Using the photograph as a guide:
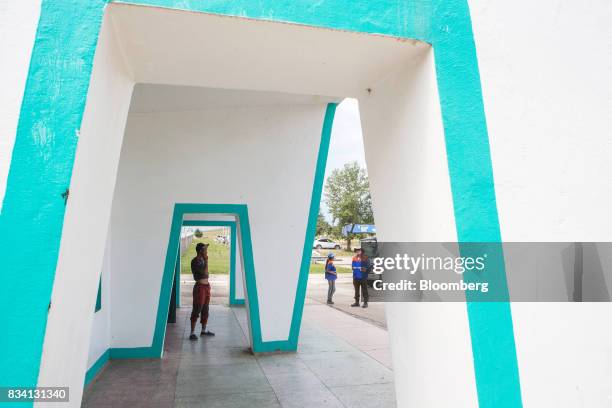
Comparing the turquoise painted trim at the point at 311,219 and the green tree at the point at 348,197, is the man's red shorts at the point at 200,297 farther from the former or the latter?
the green tree at the point at 348,197

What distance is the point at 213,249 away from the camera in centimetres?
3522

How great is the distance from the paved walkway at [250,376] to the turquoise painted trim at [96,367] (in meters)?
0.10

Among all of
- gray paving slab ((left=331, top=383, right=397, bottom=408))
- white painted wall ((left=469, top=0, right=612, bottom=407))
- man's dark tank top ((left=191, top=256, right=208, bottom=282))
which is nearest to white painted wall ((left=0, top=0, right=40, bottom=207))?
white painted wall ((left=469, top=0, right=612, bottom=407))

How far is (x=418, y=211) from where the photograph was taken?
2436 millimetres

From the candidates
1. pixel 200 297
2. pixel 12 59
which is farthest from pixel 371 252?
pixel 12 59

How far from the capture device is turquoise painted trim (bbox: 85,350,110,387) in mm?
5284

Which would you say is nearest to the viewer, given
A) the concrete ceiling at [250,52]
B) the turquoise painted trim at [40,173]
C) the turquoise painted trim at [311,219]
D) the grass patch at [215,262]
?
the turquoise painted trim at [40,173]

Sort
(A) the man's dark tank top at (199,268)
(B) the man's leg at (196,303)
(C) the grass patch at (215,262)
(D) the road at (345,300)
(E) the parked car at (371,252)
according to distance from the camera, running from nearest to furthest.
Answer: (E) the parked car at (371,252) → (A) the man's dark tank top at (199,268) → (B) the man's leg at (196,303) → (D) the road at (345,300) → (C) the grass patch at (215,262)

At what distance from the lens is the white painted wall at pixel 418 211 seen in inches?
86.2

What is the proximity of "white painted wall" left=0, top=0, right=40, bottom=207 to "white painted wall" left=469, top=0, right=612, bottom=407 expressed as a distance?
7.44ft

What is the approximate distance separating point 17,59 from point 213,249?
3425cm

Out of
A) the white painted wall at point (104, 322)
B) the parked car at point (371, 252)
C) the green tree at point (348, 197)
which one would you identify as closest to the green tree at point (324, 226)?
the green tree at point (348, 197)

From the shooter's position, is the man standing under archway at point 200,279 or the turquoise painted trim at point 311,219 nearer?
the turquoise painted trim at point 311,219

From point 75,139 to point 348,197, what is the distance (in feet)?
128
